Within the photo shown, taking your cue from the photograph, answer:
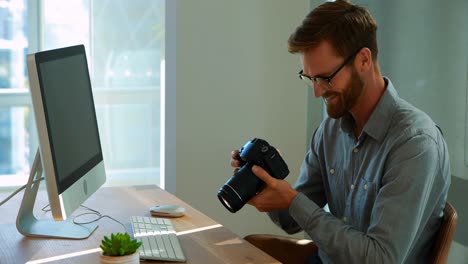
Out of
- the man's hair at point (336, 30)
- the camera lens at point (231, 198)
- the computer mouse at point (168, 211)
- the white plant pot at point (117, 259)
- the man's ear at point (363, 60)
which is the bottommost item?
the computer mouse at point (168, 211)

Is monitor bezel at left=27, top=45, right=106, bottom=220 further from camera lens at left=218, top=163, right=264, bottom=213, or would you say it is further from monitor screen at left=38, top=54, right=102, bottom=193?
camera lens at left=218, top=163, right=264, bottom=213

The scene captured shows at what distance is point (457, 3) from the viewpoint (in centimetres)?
242

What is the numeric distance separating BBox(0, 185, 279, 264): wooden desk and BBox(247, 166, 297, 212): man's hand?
0.11m

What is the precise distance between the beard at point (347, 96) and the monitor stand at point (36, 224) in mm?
718

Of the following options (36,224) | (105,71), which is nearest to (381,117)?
(36,224)

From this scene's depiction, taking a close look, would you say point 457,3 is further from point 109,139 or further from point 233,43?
point 109,139

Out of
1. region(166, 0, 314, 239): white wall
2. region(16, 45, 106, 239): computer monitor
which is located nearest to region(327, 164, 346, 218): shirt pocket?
region(16, 45, 106, 239): computer monitor

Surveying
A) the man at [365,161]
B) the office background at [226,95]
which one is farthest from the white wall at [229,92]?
the man at [365,161]

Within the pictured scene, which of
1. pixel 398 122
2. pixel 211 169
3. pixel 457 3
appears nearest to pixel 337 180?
pixel 398 122

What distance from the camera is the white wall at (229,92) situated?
3.44 metres

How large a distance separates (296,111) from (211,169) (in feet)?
1.69

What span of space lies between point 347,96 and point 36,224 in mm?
887

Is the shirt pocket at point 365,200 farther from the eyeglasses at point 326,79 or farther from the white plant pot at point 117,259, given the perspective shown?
the white plant pot at point 117,259

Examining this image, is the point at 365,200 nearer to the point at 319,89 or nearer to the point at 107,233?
the point at 319,89
